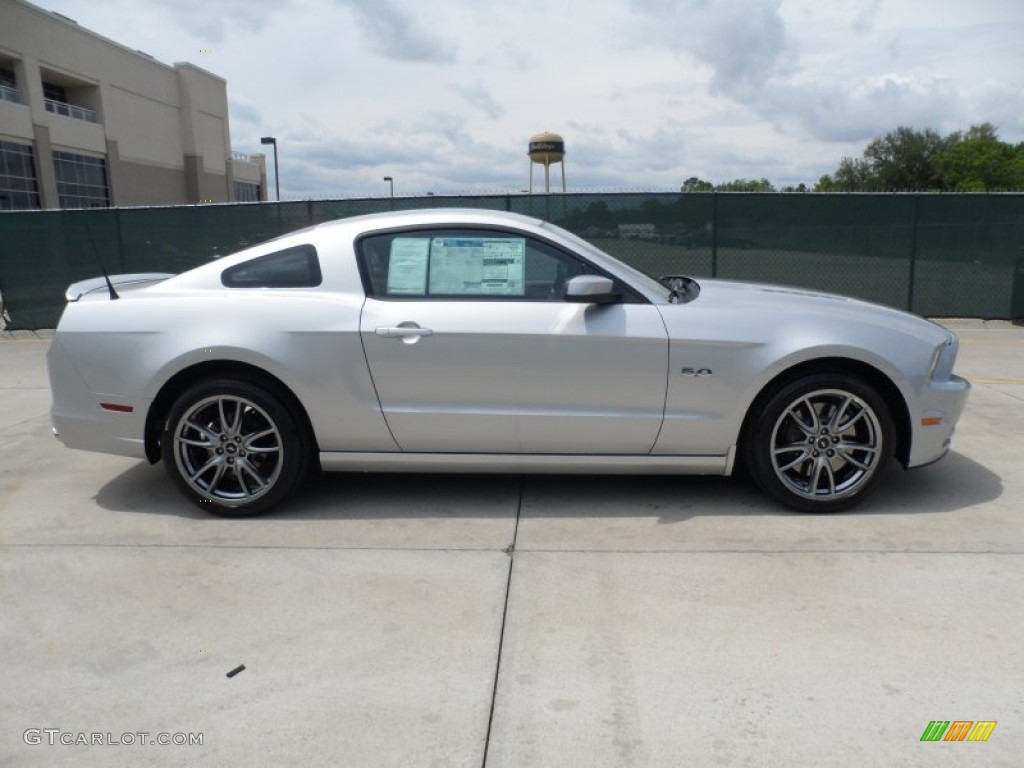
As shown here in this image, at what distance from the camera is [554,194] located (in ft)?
35.1

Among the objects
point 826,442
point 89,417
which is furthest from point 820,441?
point 89,417

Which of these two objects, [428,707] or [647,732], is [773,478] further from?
[428,707]

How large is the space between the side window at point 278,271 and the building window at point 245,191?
63181mm

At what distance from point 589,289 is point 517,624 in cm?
166

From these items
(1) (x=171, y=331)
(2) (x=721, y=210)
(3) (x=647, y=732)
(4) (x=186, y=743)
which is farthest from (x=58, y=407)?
(2) (x=721, y=210)

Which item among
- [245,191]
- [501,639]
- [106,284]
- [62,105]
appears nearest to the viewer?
[501,639]

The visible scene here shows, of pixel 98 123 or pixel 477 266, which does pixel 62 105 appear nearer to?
pixel 98 123

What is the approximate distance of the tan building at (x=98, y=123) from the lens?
1602 inches

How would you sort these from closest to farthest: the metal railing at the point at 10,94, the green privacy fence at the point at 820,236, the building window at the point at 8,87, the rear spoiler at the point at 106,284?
the rear spoiler at the point at 106,284, the green privacy fence at the point at 820,236, the metal railing at the point at 10,94, the building window at the point at 8,87

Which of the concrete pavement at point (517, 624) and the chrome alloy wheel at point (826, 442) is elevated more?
the chrome alloy wheel at point (826, 442)

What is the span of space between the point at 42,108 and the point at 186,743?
157 feet

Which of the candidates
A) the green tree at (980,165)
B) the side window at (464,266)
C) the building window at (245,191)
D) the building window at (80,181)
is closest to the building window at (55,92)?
the building window at (80,181)

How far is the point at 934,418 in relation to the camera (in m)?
4.19

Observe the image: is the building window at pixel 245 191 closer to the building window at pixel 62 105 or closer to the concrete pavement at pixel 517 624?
the building window at pixel 62 105
